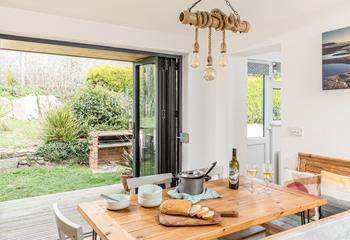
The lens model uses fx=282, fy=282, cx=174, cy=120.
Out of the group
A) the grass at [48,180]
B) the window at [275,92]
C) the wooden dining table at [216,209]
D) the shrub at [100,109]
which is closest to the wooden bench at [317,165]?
the wooden dining table at [216,209]

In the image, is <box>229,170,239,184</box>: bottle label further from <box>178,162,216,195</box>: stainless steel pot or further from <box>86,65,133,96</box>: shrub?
<box>86,65,133,96</box>: shrub

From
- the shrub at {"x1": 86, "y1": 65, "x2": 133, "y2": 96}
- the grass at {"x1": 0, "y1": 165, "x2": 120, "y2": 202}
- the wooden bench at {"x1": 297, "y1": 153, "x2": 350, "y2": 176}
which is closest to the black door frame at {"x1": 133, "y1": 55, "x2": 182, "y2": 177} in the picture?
the wooden bench at {"x1": 297, "y1": 153, "x2": 350, "y2": 176}

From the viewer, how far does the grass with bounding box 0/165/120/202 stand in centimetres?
495

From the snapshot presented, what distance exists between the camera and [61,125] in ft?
19.9

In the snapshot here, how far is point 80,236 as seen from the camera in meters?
1.25

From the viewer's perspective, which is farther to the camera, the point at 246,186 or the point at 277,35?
the point at 277,35

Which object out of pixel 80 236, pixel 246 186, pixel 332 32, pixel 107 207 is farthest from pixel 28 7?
pixel 332 32

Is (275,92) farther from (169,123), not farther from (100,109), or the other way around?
A: (100,109)

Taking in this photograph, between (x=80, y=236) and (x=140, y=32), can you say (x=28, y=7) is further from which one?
(x=80, y=236)

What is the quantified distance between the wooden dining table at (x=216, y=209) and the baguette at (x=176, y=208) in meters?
0.06

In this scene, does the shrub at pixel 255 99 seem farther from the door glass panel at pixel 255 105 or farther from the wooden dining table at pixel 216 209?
the wooden dining table at pixel 216 209

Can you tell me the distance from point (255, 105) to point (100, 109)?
3.69 metres

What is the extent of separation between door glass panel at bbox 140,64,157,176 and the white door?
1.46 meters

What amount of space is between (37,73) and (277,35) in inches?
198
